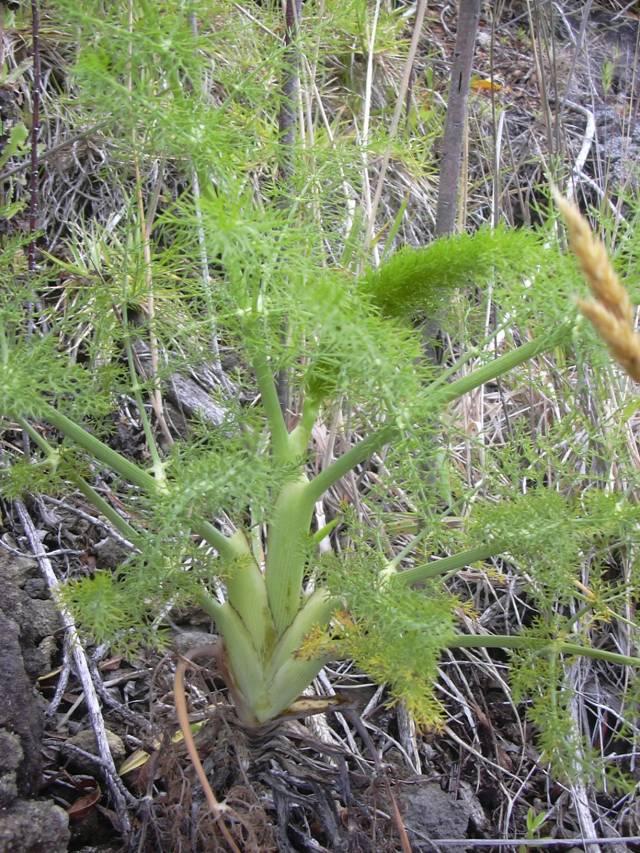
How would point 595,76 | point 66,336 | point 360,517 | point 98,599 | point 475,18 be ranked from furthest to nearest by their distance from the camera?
1. point 595,76
2. point 66,336
3. point 360,517
4. point 475,18
5. point 98,599

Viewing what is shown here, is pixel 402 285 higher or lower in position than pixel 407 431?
higher

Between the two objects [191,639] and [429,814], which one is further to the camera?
[191,639]

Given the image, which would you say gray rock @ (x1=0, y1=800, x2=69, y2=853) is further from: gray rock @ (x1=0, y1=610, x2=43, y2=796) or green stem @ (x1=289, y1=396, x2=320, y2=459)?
green stem @ (x1=289, y1=396, x2=320, y2=459)

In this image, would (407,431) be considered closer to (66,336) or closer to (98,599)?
(98,599)

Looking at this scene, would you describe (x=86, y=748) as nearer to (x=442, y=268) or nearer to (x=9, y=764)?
(x=9, y=764)

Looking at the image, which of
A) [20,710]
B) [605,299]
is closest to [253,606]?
[20,710]

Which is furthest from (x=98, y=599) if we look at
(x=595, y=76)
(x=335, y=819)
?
(x=595, y=76)
